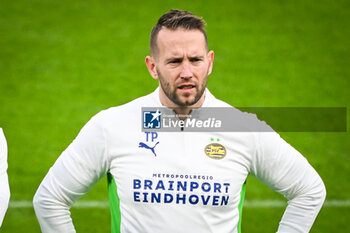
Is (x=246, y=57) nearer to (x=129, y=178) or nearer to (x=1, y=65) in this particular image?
(x=1, y=65)

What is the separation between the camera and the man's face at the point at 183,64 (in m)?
4.41

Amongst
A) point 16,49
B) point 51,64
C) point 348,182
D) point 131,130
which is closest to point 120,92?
point 51,64

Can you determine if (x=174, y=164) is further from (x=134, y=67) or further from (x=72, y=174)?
(x=134, y=67)

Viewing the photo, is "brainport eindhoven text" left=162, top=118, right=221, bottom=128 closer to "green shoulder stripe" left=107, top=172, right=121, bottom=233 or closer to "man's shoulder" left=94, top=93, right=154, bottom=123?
"man's shoulder" left=94, top=93, right=154, bottom=123

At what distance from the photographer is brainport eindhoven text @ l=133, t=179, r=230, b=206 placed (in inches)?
177

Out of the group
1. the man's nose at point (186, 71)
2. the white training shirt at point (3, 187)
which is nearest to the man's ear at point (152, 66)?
the man's nose at point (186, 71)

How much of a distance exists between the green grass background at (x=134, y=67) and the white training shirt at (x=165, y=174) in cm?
361

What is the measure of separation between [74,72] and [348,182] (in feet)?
18.4

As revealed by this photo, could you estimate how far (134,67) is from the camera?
1294 cm

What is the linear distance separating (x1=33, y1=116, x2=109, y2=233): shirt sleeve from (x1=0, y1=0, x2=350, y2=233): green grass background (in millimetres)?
3578

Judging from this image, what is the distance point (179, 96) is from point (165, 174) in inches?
19.9

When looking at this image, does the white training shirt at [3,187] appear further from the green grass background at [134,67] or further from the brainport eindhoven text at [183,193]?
the green grass background at [134,67]

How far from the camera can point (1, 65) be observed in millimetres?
12727

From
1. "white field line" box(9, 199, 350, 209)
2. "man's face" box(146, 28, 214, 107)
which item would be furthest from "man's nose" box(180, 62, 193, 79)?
"white field line" box(9, 199, 350, 209)
